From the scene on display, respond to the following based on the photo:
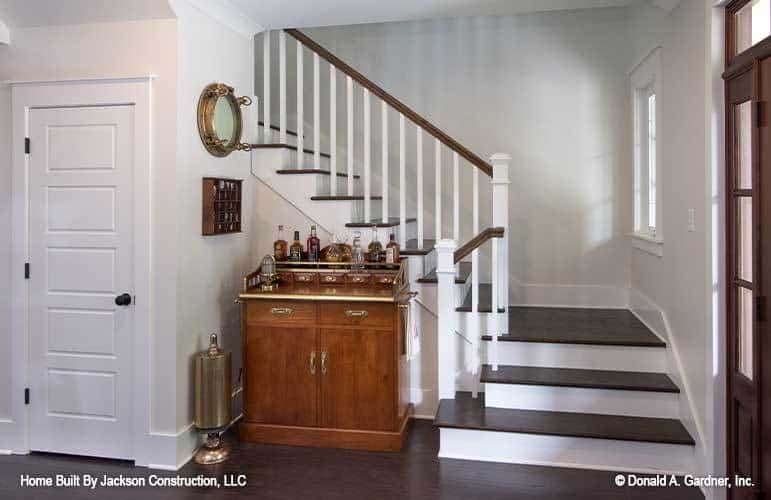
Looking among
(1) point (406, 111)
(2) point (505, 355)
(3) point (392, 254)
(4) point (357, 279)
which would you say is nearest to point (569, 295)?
(2) point (505, 355)

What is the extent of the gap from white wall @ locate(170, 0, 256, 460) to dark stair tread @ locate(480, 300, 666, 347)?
1828 mm

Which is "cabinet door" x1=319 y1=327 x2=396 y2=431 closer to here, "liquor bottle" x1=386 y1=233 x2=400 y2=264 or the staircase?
the staircase

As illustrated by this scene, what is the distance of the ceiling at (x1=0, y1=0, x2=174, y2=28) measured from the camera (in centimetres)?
363

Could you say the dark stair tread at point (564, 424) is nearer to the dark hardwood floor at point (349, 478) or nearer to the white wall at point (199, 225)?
the dark hardwood floor at point (349, 478)

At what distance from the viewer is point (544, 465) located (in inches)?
146

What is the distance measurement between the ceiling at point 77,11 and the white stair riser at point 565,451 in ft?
9.97

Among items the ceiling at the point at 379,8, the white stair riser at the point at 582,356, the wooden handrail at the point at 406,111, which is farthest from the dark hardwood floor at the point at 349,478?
the ceiling at the point at 379,8

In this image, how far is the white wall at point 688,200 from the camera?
125 inches

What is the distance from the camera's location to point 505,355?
4293 mm

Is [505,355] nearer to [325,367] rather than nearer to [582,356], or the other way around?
[582,356]

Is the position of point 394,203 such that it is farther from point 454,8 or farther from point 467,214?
point 454,8

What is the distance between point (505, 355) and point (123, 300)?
2.48 meters

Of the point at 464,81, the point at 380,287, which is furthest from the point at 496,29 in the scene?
the point at 380,287

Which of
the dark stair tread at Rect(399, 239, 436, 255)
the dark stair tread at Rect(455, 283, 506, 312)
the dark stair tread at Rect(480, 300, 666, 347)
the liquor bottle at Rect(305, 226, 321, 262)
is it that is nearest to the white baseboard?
the dark stair tread at Rect(480, 300, 666, 347)
